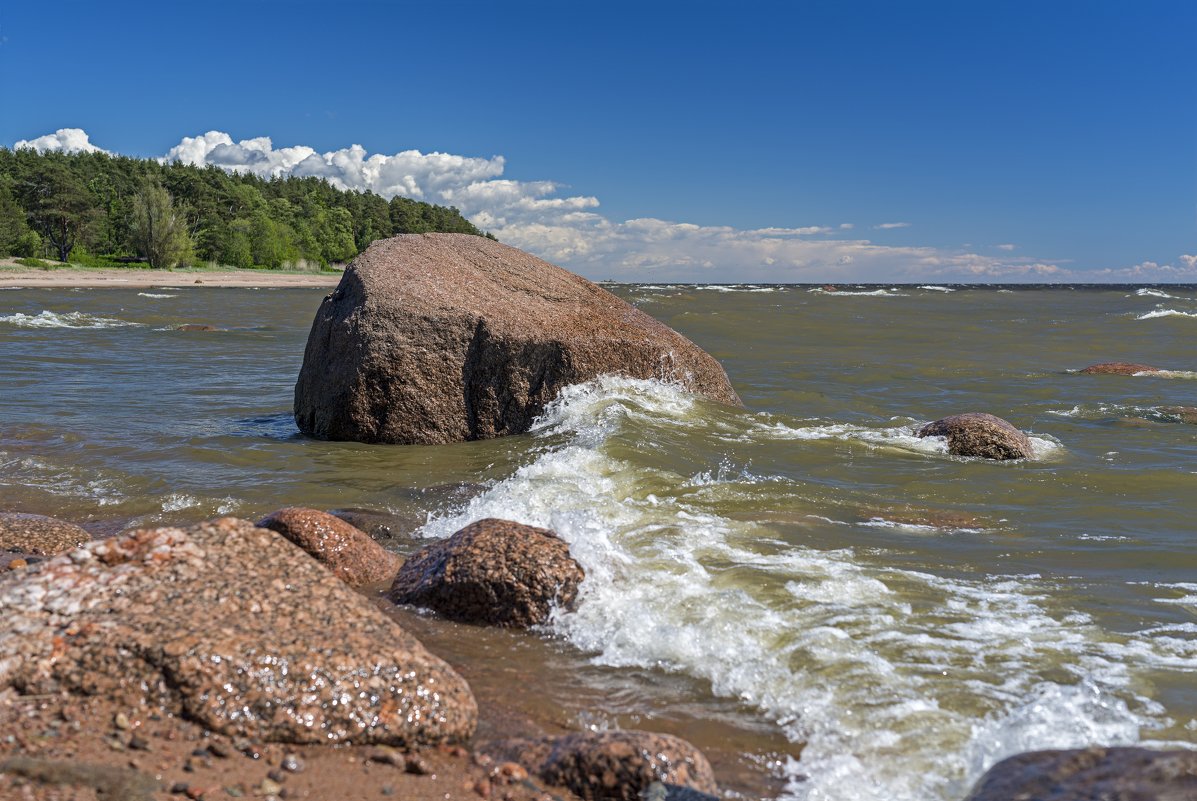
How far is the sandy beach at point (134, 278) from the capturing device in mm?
54562

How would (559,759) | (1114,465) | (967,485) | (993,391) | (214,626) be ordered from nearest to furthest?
(559,759) < (214,626) < (967,485) < (1114,465) < (993,391)

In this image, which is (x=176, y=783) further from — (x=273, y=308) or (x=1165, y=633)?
(x=273, y=308)

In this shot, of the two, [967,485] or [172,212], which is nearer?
[967,485]

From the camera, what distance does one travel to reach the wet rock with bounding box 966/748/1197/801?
276 centimetres

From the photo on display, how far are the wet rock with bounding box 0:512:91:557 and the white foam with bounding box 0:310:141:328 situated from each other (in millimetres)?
21526

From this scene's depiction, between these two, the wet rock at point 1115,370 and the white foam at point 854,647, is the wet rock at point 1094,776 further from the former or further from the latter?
the wet rock at point 1115,370

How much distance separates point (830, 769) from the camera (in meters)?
3.49

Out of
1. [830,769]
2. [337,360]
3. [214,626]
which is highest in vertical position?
[337,360]

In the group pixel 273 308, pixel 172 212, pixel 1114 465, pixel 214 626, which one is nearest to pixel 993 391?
pixel 1114 465

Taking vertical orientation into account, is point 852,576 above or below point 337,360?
below

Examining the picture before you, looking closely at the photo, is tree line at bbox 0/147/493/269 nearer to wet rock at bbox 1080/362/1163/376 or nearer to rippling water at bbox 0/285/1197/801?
rippling water at bbox 0/285/1197/801

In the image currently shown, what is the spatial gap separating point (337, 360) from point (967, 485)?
634 centimetres

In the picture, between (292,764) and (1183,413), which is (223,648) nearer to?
(292,764)

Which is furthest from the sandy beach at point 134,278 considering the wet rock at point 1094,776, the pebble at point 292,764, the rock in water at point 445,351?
the wet rock at point 1094,776
